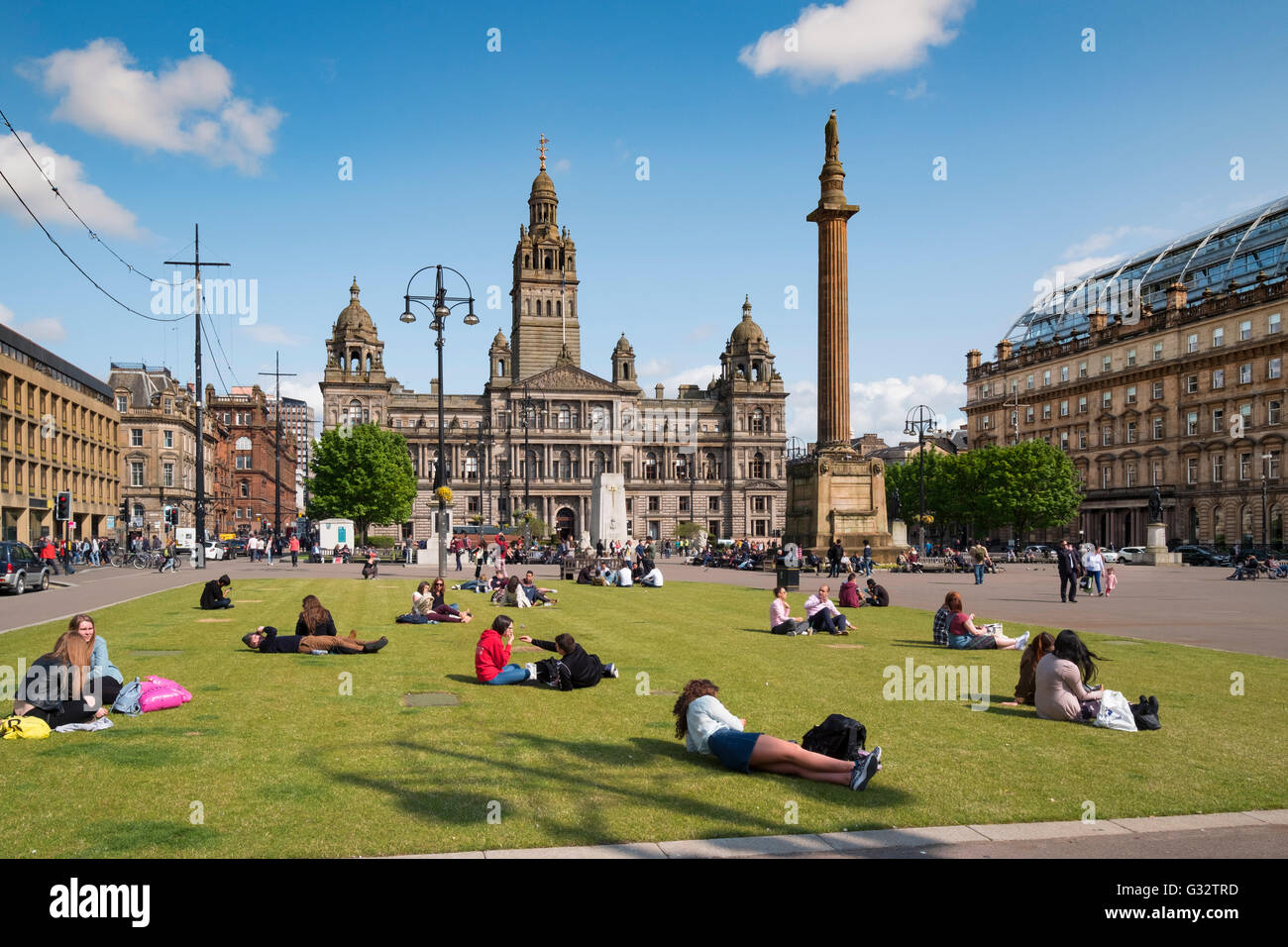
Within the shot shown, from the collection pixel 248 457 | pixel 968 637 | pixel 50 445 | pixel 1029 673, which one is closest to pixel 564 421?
pixel 248 457

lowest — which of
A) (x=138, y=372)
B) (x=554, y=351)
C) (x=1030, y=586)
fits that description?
(x=1030, y=586)

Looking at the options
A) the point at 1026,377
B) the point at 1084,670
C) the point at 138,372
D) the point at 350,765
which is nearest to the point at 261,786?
the point at 350,765

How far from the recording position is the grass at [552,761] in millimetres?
6629

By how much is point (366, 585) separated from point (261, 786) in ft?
81.6

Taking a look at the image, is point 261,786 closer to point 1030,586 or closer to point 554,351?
point 1030,586

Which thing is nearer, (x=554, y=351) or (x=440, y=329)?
(x=440, y=329)

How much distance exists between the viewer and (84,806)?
22.7 ft

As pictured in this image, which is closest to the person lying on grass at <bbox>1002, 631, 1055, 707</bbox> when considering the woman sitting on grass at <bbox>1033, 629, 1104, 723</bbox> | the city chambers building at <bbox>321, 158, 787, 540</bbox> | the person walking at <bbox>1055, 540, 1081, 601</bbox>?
the woman sitting on grass at <bbox>1033, 629, 1104, 723</bbox>

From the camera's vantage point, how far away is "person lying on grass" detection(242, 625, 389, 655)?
48.5ft

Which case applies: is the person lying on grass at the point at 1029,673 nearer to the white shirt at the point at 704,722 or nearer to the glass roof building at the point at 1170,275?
the white shirt at the point at 704,722

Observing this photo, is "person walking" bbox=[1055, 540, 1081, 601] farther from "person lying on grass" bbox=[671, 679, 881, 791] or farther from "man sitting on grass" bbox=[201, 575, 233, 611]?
"man sitting on grass" bbox=[201, 575, 233, 611]
